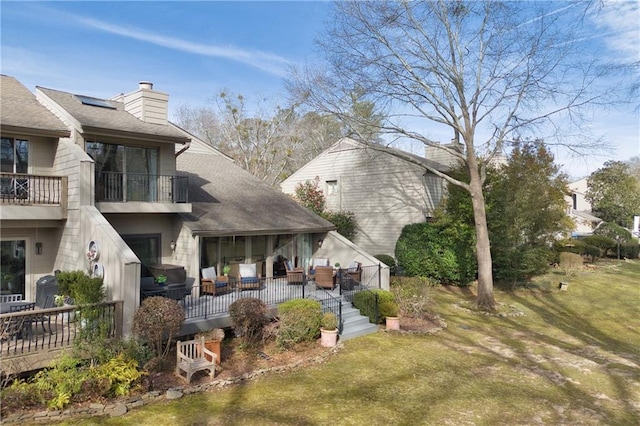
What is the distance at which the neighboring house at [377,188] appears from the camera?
22350mm

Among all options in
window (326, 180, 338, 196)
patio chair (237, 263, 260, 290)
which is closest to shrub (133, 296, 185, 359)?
patio chair (237, 263, 260, 290)

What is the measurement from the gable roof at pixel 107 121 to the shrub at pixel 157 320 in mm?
6176

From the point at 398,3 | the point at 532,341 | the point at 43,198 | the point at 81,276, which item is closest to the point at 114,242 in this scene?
the point at 81,276

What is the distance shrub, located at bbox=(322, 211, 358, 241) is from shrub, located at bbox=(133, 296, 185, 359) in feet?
53.4

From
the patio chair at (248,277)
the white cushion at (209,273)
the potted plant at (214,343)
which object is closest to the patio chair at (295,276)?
the patio chair at (248,277)

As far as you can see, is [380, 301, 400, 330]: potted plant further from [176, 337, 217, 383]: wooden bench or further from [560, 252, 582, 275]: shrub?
[560, 252, 582, 275]: shrub

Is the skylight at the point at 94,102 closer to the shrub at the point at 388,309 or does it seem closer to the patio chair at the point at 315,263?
the patio chair at the point at 315,263

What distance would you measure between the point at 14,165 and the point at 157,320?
7220 mm

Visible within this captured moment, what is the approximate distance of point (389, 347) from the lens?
1157cm

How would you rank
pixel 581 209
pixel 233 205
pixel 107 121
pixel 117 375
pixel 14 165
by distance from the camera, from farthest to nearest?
pixel 581 209 < pixel 233 205 < pixel 107 121 < pixel 14 165 < pixel 117 375

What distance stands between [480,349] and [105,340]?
32.2ft

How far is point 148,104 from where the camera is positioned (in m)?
15.0

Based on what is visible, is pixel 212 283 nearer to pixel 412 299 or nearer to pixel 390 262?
pixel 412 299

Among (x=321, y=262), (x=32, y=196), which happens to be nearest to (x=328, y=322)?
(x=321, y=262)
